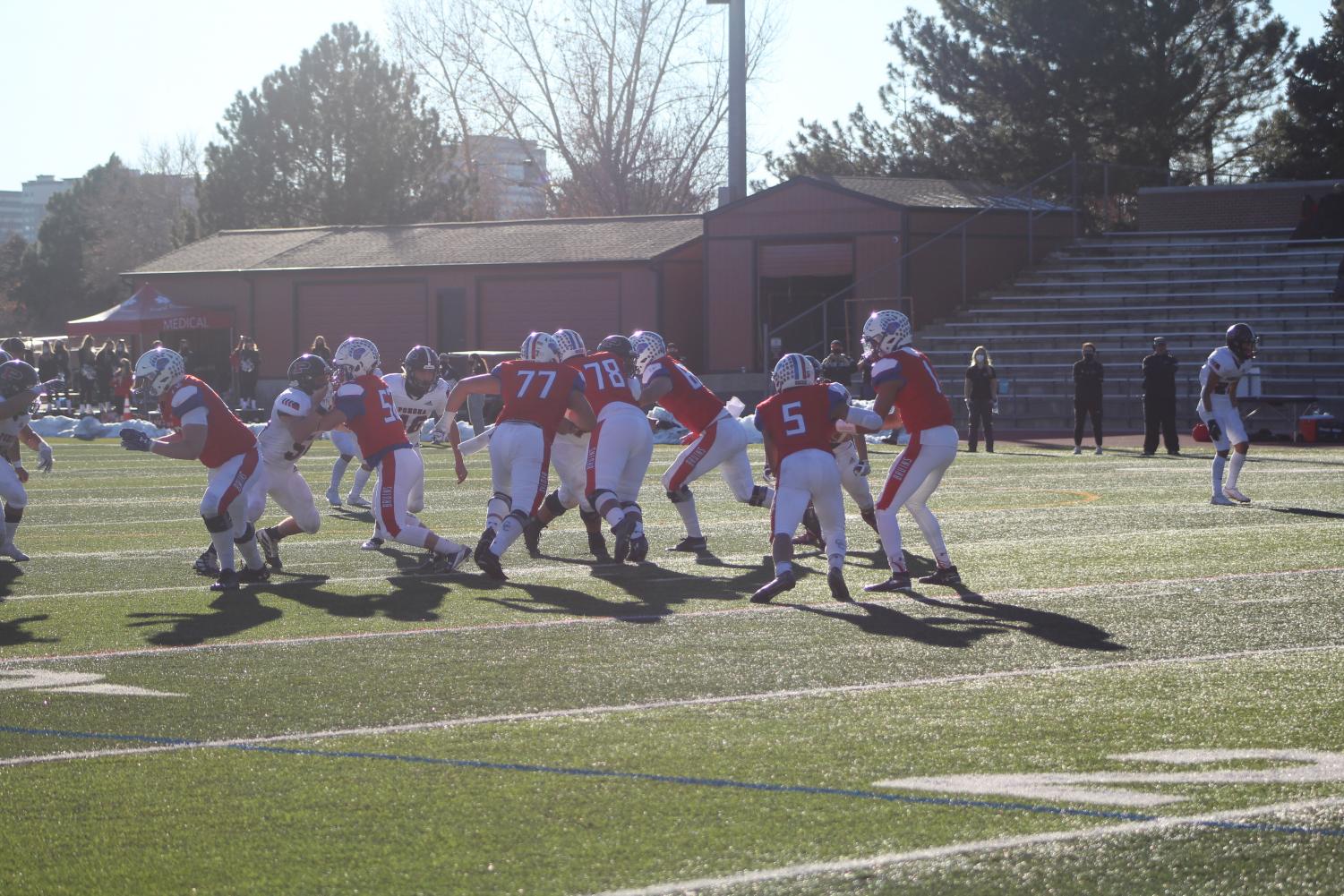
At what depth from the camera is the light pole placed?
38938 millimetres

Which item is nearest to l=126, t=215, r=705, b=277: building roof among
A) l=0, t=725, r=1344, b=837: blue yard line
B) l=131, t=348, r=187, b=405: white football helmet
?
l=131, t=348, r=187, b=405: white football helmet

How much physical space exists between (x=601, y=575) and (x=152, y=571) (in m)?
3.28

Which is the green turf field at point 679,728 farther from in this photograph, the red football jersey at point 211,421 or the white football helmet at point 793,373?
the white football helmet at point 793,373

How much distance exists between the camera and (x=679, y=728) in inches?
257

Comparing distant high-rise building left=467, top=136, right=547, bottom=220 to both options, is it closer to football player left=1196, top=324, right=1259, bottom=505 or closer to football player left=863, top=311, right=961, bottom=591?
football player left=1196, top=324, right=1259, bottom=505

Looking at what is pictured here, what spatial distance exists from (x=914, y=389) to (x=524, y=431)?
270cm

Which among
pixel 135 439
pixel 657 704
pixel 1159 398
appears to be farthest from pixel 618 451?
pixel 1159 398

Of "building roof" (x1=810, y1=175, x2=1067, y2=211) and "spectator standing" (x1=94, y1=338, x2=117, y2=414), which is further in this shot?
"building roof" (x1=810, y1=175, x2=1067, y2=211)

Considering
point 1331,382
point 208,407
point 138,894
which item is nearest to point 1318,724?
point 138,894

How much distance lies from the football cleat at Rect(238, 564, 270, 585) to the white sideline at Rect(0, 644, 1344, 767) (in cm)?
483

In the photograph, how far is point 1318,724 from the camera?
6.37m

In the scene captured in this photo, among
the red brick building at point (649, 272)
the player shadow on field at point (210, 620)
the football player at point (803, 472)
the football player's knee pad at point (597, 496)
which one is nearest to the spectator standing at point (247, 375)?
the red brick building at point (649, 272)

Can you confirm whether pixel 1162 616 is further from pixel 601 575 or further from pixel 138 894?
pixel 138 894

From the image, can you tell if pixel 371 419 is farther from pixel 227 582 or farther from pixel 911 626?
pixel 911 626
